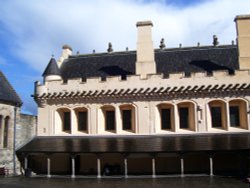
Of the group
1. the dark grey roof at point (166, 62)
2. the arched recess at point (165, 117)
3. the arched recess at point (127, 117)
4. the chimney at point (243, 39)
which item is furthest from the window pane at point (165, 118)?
the chimney at point (243, 39)

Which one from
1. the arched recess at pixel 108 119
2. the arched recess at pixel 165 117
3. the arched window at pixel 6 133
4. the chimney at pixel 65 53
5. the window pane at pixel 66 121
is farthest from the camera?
the chimney at pixel 65 53

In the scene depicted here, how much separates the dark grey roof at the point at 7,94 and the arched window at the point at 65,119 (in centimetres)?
434

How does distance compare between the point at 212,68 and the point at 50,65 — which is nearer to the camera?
the point at 212,68

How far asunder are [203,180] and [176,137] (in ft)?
14.0

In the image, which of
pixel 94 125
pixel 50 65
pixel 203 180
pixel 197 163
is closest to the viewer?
pixel 203 180

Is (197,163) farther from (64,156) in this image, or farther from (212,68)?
(64,156)

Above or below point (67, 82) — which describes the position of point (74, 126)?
below

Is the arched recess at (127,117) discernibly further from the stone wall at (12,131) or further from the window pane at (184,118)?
the stone wall at (12,131)

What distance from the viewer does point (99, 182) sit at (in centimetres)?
1873

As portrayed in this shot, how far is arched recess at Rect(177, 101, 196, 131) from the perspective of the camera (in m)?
22.3

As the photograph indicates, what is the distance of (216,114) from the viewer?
2227cm

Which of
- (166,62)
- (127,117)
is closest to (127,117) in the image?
(127,117)

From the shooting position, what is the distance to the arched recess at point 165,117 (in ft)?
74.5

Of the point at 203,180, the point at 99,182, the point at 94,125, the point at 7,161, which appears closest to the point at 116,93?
the point at 94,125
